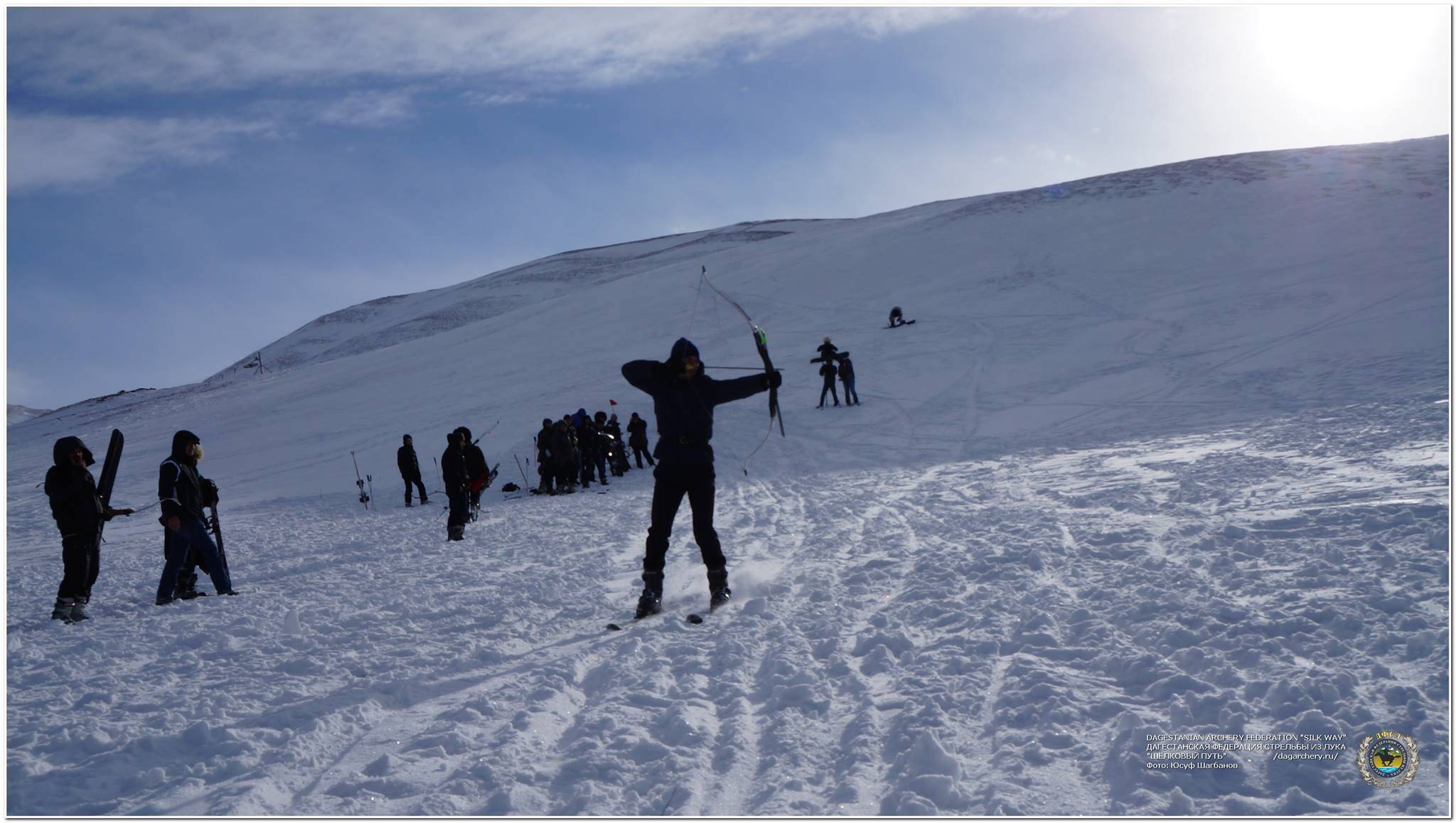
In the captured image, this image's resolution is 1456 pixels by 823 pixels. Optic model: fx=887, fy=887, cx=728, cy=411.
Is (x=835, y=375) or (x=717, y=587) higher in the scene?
(x=835, y=375)

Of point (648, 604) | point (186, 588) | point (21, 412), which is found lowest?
point (648, 604)

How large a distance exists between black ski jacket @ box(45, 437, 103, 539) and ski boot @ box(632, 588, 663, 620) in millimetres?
4494

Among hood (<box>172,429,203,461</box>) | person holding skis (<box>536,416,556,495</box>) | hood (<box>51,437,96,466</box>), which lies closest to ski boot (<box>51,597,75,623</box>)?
hood (<box>51,437,96,466</box>)

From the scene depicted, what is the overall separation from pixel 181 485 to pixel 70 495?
2.48 feet

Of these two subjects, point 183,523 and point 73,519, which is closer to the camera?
point 73,519

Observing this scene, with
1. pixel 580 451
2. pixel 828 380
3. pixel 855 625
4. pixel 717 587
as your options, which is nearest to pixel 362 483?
pixel 580 451

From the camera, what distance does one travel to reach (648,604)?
6.20 meters

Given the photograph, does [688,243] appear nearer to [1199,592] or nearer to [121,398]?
[121,398]

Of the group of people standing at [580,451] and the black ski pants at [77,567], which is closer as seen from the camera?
the black ski pants at [77,567]

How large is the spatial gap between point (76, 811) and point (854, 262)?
118ft

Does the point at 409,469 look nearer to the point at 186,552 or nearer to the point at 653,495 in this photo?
the point at 186,552

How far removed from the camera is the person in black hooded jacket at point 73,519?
22.8 ft

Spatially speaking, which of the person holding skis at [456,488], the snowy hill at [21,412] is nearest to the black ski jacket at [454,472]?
the person holding skis at [456,488]

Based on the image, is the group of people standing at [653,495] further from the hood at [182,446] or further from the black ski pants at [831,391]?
the black ski pants at [831,391]
